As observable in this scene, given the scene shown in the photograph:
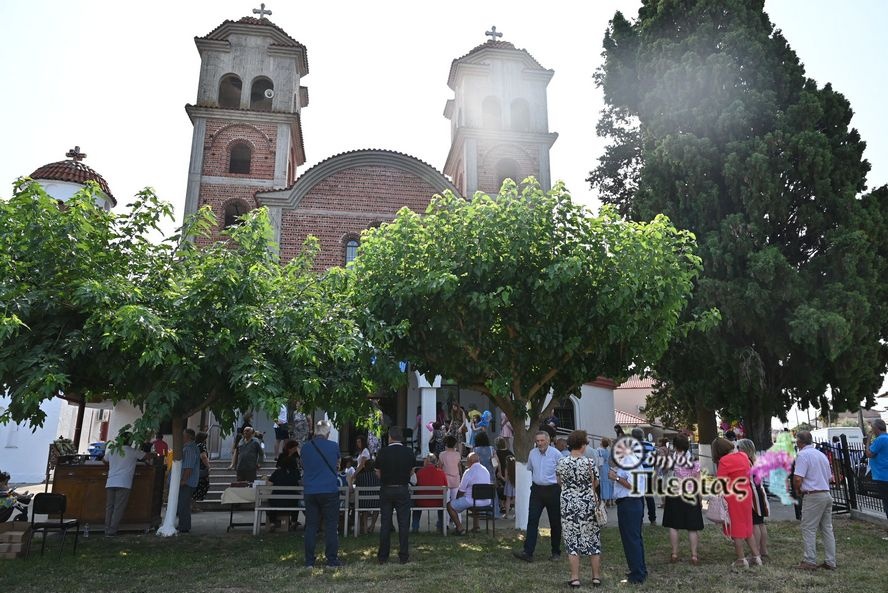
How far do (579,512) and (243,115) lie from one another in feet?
64.3

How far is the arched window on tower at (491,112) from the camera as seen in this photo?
79.0ft

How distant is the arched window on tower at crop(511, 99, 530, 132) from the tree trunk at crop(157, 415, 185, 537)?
1738cm

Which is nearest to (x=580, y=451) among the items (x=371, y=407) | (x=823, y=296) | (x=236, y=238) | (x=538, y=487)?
(x=538, y=487)

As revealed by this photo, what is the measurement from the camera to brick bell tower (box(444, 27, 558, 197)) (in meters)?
23.1

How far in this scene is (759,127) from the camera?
16875 millimetres

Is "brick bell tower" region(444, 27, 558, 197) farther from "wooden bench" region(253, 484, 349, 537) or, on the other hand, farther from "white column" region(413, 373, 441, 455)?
"wooden bench" region(253, 484, 349, 537)

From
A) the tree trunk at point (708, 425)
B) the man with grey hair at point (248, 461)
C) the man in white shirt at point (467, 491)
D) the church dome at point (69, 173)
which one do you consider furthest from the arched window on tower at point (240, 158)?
the tree trunk at point (708, 425)

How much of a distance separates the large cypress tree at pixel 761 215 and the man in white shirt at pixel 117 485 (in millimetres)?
12471

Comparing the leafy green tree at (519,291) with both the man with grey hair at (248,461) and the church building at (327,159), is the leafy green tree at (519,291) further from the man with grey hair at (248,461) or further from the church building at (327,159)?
the church building at (327,159)

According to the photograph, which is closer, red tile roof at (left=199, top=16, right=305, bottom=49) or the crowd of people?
the crowd of people

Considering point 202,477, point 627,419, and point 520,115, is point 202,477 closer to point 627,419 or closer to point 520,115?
point 520,115

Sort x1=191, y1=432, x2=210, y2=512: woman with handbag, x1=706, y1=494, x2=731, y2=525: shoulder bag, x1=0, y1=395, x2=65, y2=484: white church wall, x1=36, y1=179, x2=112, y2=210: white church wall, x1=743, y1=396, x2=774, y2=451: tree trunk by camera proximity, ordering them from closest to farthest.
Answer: x1=706, y1=494, x2=731, y2=525: shoulder bag < x1=191, y1=432, x2=210, y2=512: woman with handbag < x1=743, y1=396, x2=774, y2=451: tree trunk < x1=0, y1=395, x2=65, y2=484: white church wall < x1=36, y1=179, x2=112, y2=210: white church wall

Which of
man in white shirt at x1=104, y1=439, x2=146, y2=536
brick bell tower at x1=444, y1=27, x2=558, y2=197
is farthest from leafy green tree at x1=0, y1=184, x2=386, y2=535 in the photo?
brick bell tower at x1=444, y1=27, x2=558, y2=197

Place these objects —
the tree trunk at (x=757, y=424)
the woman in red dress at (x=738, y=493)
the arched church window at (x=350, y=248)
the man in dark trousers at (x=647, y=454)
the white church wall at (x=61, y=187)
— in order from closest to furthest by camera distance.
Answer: the woman in red dress at (x=738, y=493)
the man in dark trousers at (x=647, y=454)
the tree trunk at (x=757, y=424)
the arched church window at (x=350, y=248)
the white church wall at (x=61, y=187)
